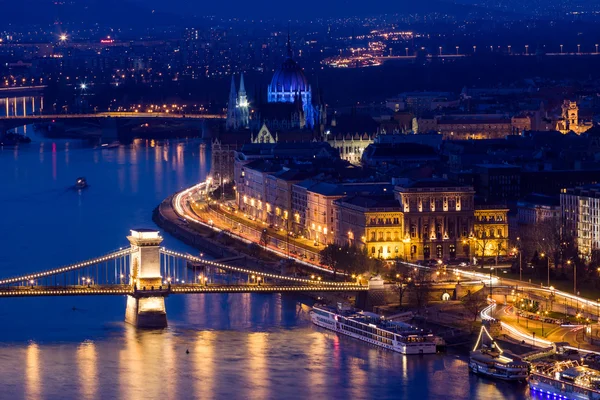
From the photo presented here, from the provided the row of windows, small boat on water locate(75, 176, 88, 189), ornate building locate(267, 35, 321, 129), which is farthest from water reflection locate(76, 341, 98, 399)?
ornate building locate(267, 35, 321, 129)

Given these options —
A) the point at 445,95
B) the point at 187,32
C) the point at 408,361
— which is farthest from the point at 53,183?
the point at 187,32

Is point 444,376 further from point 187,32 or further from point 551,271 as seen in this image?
point 187,32

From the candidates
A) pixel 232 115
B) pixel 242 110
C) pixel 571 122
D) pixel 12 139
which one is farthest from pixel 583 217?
pixel 12 139

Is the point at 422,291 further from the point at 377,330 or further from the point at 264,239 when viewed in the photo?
the point at 264,239

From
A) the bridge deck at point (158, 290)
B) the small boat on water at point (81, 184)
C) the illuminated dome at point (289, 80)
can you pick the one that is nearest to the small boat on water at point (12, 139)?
the illuminated dome at point (289, 80)

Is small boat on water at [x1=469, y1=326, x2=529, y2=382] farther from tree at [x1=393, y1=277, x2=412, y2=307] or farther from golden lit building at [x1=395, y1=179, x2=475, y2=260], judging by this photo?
golden lit building at [x1=395, y1=179, x2=475, y2=260]

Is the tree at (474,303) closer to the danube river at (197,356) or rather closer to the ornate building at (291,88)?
the danube river at (197,356)

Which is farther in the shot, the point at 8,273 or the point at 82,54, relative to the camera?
the point at 82,54
